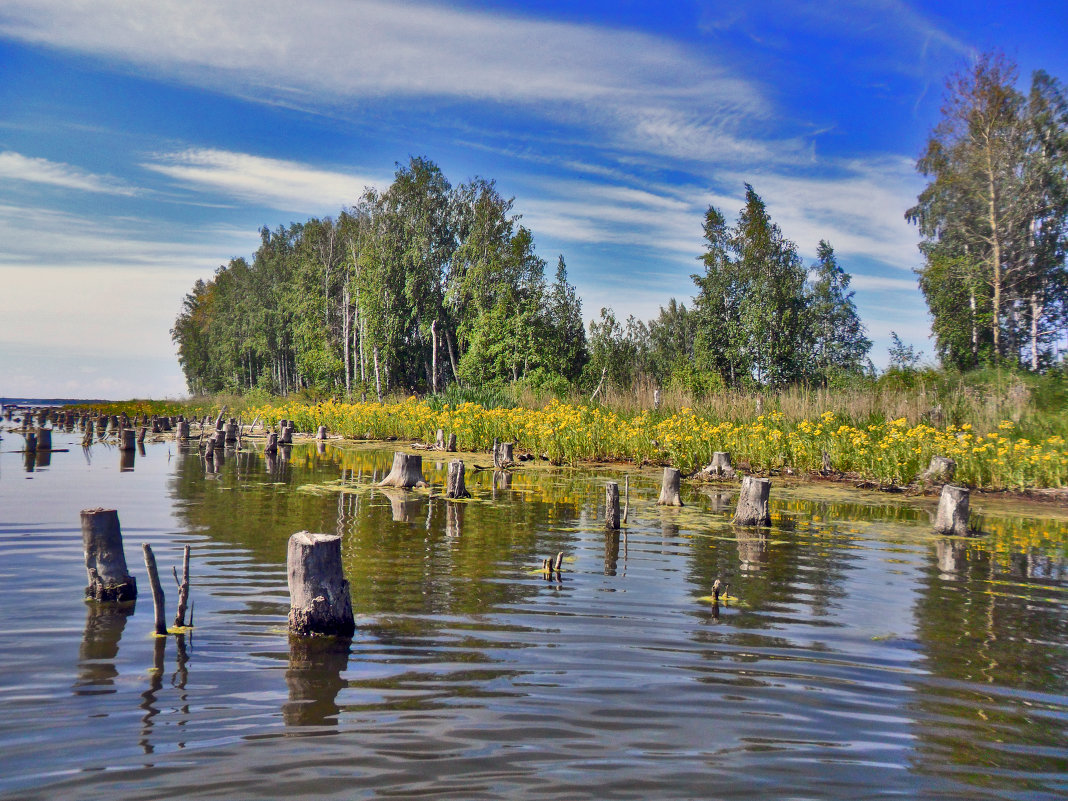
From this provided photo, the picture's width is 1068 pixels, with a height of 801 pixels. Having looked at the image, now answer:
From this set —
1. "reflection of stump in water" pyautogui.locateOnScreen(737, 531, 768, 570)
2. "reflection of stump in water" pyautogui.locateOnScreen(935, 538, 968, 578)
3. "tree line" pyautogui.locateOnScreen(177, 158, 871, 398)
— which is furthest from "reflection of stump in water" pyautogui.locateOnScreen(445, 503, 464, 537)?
"tree line" pyautogui.locateOnScreen(177, 158, 871, 398)

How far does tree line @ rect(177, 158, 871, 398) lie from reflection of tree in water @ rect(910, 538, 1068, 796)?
2290cm

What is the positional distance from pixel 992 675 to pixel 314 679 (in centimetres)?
395

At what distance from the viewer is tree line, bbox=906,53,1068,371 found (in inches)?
1245

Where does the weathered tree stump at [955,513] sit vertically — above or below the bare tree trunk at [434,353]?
below

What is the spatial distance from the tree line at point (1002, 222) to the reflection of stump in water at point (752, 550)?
26688 millimetres

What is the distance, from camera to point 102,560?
18.8ft

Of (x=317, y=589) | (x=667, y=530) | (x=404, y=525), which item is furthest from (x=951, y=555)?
(x=317, y=589)

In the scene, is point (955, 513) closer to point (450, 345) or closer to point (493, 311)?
point (493, 311)

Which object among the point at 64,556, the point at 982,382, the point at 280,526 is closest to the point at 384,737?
the point at 64,556

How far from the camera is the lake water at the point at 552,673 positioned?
317 cm

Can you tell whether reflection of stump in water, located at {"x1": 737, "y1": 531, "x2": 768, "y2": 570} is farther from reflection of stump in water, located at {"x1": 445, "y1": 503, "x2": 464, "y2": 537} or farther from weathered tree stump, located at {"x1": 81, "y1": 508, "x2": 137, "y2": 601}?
weathered tree stump, located at {"x1": 81, "y1": 508, "x2": 137, "y2": 601}

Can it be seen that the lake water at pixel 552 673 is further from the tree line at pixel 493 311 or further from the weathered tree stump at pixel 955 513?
the tree line at pixel 493 311

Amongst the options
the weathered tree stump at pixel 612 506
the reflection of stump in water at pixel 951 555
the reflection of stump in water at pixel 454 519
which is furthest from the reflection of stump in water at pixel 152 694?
the reflection of stump in water at pixel 951 555

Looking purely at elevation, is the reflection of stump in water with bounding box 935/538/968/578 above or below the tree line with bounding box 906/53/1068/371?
below
